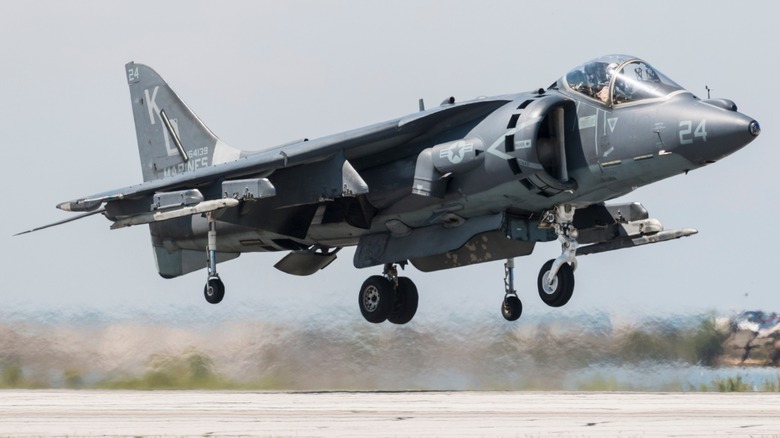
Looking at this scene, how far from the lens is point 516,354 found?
67.0 feet

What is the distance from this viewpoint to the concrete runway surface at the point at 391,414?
1342 centimetres

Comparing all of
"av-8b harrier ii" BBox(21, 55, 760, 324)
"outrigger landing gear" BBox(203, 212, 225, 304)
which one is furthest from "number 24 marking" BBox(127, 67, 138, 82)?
"outrigger landing gear" BBox(203, 212, 225, 304)

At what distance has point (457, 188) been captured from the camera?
59.3 ft

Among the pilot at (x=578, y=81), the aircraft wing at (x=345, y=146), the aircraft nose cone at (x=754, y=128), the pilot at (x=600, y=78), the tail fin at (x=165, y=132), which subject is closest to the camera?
the aircraft nose cone at (x=754, y=128)

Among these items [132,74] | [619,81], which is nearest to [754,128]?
[619,81]

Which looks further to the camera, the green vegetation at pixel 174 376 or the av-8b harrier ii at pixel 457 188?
the green vegetation at pixel 174 376

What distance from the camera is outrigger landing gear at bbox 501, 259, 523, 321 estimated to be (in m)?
19.7

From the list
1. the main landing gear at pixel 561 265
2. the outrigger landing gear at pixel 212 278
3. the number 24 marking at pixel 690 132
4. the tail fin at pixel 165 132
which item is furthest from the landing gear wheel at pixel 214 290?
the number 24 marking at pixel 690 132

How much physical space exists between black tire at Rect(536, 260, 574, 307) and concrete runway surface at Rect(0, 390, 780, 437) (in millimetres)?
1300

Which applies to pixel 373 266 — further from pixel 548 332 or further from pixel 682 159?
pixel 682 159

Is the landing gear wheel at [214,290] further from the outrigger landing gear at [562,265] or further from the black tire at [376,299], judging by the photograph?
the outrigger landing gear at [562,265]

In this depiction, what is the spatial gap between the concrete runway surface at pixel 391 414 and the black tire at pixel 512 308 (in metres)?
1.25

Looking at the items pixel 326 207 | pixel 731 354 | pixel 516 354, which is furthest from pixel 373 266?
pixel 731 354

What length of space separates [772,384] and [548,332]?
3.40m
